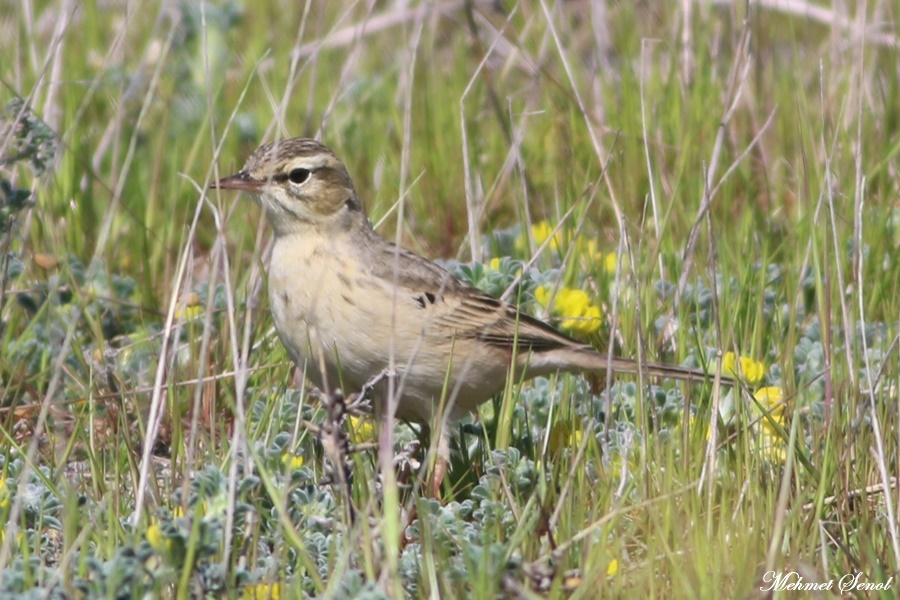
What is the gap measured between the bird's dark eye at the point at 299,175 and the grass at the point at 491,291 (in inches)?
10.3

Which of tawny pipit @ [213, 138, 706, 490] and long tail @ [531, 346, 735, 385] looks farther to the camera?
long tail @ [531, 346, 735, 385]

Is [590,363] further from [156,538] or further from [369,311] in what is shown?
[156,538]

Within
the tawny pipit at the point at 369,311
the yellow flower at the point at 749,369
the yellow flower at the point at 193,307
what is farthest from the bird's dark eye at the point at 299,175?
the yellow flower at the point at 749,369

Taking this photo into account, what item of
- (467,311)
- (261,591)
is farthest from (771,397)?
(261,591)

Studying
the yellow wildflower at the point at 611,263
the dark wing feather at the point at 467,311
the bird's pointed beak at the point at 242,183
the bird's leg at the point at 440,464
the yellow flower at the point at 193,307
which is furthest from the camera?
the yellow wildflower at the point at 611,263

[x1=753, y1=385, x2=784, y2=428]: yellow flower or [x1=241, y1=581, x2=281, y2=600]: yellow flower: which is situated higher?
[x1=753, y1=385, x2=784, y2=428]: yellow flower

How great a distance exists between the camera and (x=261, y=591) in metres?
3.43

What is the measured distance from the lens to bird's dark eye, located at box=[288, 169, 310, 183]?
489 centimetres

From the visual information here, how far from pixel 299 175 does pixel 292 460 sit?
4.83ft

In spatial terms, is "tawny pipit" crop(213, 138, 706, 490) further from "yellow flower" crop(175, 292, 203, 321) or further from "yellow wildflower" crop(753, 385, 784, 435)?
"yellow flower" crop(175, 292, 203, 321)

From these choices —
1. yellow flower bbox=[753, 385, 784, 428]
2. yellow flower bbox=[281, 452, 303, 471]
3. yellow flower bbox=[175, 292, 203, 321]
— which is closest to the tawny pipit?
yellow flower bbox=[753, 385, 784, 428]

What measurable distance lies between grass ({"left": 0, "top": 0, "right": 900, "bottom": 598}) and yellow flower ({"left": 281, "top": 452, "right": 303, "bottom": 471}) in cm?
2

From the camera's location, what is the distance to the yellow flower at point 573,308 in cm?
529

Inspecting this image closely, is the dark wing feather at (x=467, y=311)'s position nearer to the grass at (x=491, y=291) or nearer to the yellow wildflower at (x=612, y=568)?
the grass at (x=491, y=291)
